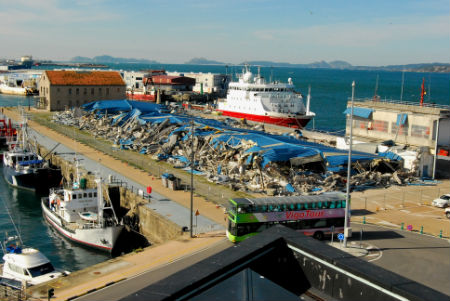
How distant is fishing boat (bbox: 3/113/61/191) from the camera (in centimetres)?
4412

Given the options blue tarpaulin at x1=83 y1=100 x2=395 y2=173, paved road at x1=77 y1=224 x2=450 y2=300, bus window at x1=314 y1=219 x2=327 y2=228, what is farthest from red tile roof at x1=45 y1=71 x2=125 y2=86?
bus window at x1=314 y1=219 x2=327 y2=228

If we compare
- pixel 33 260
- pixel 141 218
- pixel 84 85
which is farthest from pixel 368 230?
pixel 84 85

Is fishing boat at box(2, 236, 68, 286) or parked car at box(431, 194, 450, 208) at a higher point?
parked car at box(431, 194, 450, 208)

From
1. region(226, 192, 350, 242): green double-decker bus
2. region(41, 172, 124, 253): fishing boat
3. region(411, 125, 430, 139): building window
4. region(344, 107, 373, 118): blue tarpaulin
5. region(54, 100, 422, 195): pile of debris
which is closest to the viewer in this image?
region(226, 192, 350, 242): green double-decker bus

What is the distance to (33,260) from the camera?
77.2 ft

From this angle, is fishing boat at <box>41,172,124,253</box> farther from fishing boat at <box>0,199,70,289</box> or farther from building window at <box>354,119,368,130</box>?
building window at <box>354,119,368,130</box>

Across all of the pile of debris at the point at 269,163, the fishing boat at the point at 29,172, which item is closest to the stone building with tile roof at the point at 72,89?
the fishing boat at the point at 29,172

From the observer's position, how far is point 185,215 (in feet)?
91.7

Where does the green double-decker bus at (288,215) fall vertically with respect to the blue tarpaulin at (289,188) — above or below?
above

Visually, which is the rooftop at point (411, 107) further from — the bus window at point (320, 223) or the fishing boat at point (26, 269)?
the fishing boat at point (26, 269)

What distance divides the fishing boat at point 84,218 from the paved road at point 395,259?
920 cm

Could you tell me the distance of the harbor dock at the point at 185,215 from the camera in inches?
775

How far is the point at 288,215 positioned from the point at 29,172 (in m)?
30.6

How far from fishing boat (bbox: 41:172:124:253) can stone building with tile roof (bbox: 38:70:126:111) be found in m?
53.6
